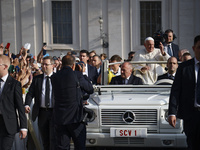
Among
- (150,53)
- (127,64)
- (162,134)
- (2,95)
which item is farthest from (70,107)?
(150,53)

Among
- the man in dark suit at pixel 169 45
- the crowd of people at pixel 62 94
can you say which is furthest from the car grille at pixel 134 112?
the man in dark suit at pixel 169 45

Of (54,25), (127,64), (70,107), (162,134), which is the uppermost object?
(54,25)

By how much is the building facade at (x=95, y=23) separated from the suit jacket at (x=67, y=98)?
62.0ft

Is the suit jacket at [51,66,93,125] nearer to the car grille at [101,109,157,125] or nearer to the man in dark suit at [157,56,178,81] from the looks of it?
the car grille at [101,109,157,125]

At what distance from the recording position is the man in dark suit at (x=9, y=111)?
604 cm

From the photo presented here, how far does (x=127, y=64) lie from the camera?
29.6 ft

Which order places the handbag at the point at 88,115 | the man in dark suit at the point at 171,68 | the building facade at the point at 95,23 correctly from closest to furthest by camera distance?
the handbag at the point at 88,115 → the man in dark suit at the point at 171,68 → the building facade at the point at 95,23

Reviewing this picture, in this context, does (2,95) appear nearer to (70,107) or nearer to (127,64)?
(70,107)

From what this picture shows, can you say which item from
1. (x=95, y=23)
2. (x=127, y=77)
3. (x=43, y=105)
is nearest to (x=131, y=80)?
(x=127, y=77)

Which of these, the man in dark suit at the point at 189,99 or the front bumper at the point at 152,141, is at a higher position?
the man in dark suit at the point at 189,99

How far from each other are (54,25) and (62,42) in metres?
1.20

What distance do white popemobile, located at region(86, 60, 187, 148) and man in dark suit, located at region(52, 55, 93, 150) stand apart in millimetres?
624

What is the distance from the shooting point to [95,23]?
84.9 ft

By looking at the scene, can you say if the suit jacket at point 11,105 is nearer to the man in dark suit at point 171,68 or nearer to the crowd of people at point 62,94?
the crowd of people at point 62,94
